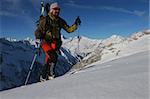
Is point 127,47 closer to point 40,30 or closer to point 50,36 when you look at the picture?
point 50,36

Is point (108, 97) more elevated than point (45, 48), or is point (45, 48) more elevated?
point (45, 48)

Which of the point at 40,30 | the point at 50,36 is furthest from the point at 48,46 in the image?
the point at 40,30

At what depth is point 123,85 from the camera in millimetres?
6246

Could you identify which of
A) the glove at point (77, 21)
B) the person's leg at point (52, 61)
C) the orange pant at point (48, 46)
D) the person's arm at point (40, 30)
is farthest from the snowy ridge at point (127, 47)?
the person's arm at point (40, 30)

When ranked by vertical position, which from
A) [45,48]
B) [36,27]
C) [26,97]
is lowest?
[26,97]

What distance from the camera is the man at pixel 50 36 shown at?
35.6ft

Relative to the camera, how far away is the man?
10849 mm

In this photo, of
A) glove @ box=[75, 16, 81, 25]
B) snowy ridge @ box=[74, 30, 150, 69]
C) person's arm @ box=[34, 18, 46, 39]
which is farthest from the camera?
snowy ridge @ box=[74, 30, 150, 69]

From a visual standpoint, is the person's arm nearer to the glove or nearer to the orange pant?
the orange pant

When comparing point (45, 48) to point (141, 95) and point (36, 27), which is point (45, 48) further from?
point (141, 95)

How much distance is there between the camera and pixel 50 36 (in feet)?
36.1

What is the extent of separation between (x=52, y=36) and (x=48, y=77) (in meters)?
1.73

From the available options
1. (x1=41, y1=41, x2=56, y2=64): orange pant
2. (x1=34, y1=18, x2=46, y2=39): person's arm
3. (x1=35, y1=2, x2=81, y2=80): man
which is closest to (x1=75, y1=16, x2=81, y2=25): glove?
(x1=35, y1=2, x2=81, y2=80): man

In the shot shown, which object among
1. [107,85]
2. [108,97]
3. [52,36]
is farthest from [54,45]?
[108,97]
